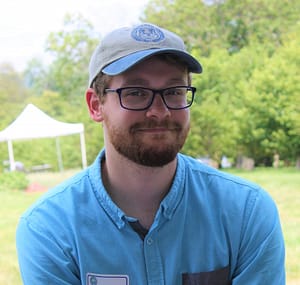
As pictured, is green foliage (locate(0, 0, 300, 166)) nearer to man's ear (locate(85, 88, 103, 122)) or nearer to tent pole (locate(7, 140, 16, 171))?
tent pole (locate(7, 140, 16, 171))

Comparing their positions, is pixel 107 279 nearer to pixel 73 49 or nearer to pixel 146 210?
pixel 146 210

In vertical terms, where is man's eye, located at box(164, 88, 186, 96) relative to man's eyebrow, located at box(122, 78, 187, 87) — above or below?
below

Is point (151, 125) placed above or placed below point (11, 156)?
above

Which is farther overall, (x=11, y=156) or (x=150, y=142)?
(x=11, y=156)

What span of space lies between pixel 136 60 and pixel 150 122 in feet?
0.32

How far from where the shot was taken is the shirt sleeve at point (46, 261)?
0.73 meters

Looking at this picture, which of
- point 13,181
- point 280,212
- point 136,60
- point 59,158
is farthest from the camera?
point 59,158

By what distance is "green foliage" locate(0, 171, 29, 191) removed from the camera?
14.7 feet

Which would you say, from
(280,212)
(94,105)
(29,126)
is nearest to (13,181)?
(29,126)

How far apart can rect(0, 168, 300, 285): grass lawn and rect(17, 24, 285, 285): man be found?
1.16 metres

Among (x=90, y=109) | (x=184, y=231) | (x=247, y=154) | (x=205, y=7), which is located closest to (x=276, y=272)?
(x=184, y=231)

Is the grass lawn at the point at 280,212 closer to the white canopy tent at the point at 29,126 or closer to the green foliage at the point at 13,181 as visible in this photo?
the green foliage at the point at 13,181

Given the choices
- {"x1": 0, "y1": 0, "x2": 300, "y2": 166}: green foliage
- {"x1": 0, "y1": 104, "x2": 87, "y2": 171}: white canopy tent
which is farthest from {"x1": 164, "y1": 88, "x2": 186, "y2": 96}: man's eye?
{"x1": 0, "y1": 0, "x2": 300, "y2": 166}: green foliage

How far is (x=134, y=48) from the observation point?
0.73 metres
